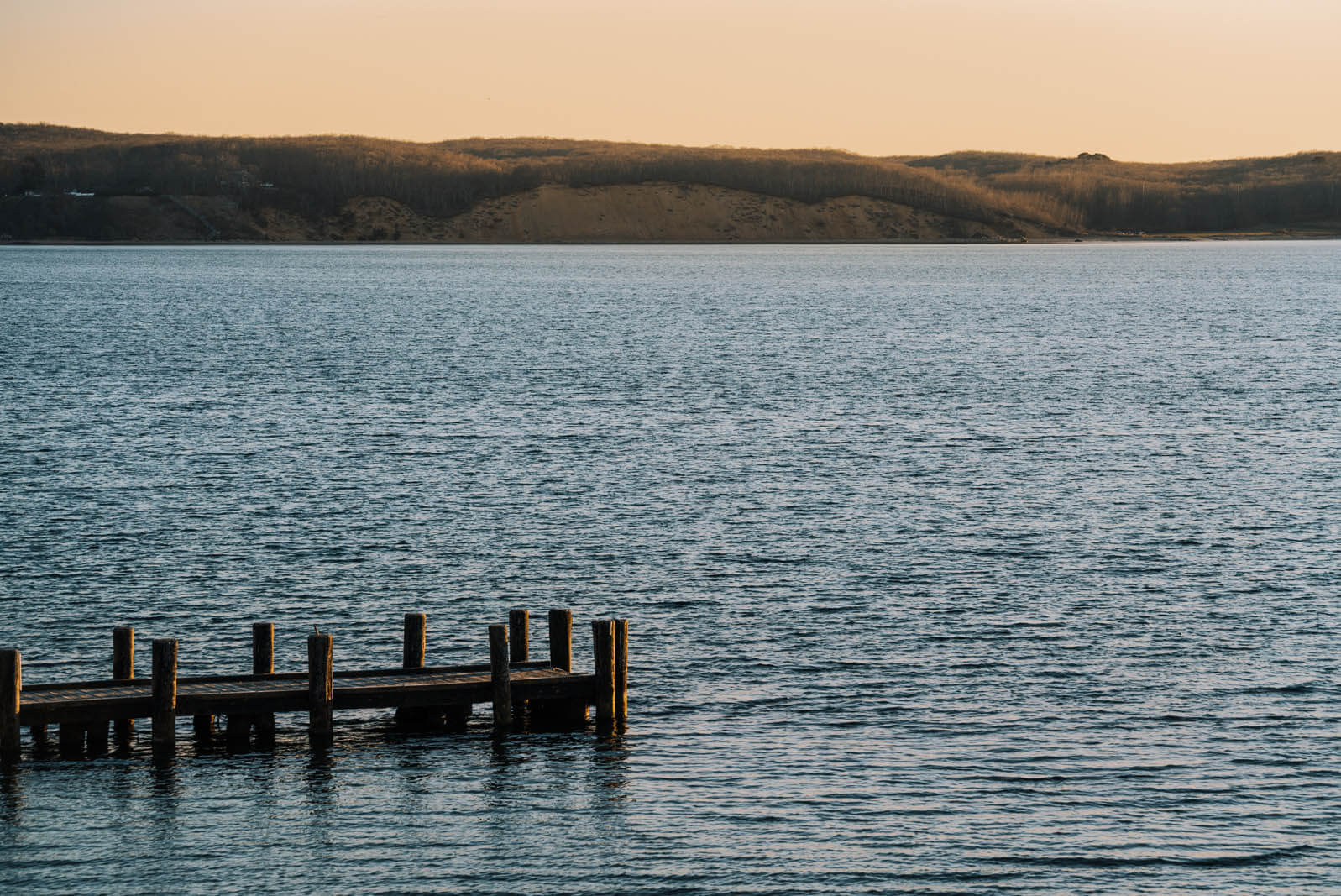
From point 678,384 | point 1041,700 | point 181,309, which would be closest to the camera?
point 1041,700

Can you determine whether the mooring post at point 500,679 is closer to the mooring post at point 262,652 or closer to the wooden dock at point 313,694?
the wooden dock at point 313,694

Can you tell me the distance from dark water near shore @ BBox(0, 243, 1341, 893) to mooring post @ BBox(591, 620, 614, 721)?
24.9 inches

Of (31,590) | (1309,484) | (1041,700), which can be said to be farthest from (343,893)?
(1309,484)

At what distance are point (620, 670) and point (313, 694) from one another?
531 centimetres

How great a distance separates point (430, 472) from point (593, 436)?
445 inches

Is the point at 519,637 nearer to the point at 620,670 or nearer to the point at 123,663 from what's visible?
the point at 620,670

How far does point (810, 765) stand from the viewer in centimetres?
2609

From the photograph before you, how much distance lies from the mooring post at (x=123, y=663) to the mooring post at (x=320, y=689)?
3.16 meters

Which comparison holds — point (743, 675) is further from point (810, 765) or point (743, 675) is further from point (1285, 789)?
point (1285, 789)

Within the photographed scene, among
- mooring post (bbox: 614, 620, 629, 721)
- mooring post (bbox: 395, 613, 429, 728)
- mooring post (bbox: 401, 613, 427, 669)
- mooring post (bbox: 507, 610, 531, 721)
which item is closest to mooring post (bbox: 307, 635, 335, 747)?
mooring post (bbox: 395, 613, 429, 728)

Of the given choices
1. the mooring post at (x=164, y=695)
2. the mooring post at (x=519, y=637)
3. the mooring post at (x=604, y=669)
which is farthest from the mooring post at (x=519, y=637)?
the mooring post at (x=164, y=695)

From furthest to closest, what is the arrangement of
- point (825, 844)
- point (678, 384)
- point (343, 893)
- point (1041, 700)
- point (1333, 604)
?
point (678, 384) → point (1333, 604) → point (1041, 700) → point (825, 844) → point (343, 893)

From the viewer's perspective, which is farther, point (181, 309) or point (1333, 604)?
point (181, 309)

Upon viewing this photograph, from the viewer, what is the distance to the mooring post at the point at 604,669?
27.6 m
